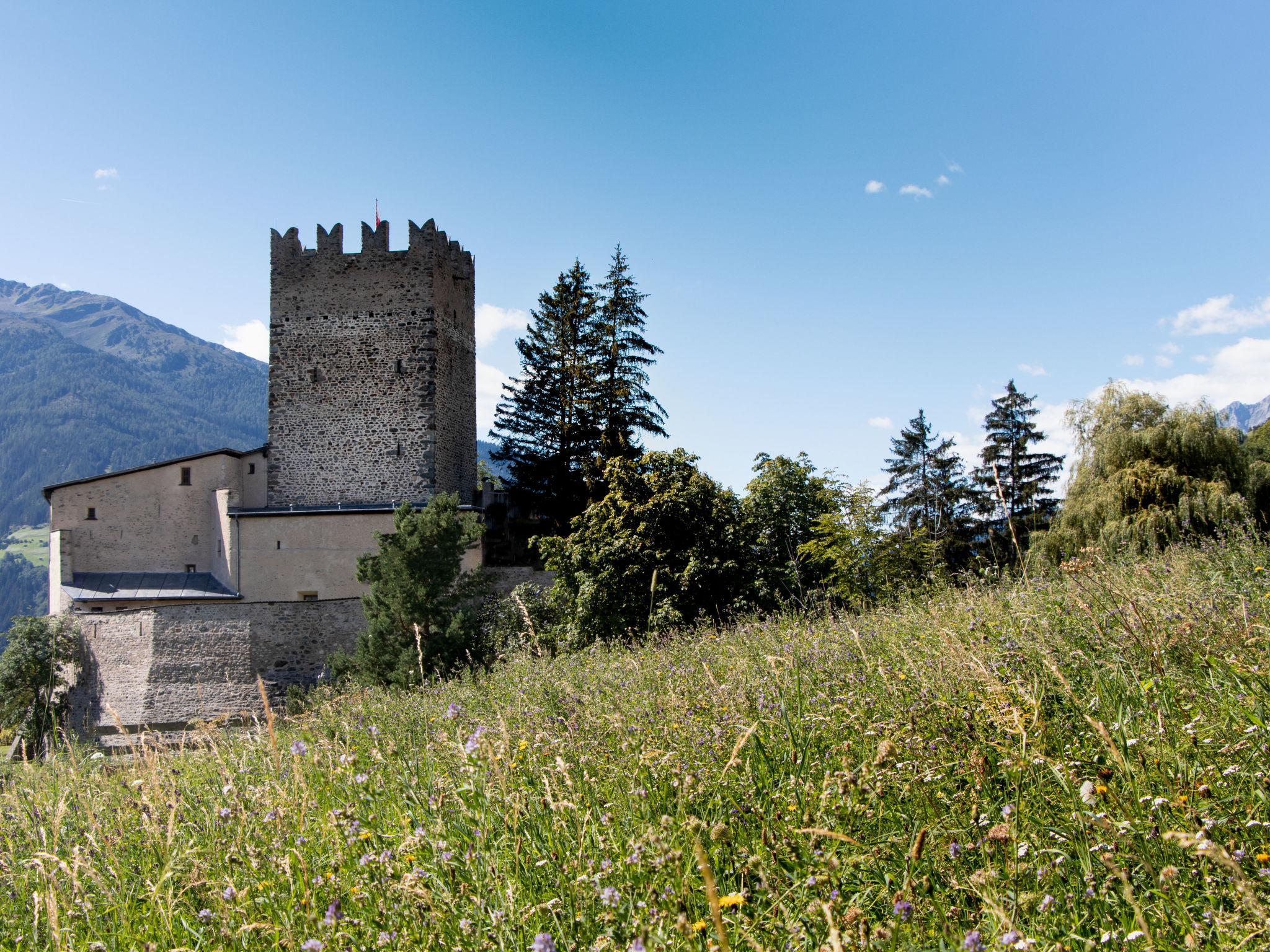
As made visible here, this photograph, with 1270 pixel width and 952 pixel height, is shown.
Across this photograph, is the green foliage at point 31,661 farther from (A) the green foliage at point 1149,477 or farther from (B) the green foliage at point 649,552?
(A) the green foliage at point 1149,477

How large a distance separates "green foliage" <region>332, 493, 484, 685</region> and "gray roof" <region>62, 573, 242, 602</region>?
6462 mm

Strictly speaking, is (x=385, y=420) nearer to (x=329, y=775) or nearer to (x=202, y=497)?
(x=202, y=497)

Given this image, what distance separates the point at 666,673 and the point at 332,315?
1033 inches

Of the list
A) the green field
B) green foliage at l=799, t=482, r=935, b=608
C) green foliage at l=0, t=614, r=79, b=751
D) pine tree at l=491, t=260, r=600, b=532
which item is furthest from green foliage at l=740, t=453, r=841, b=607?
the green field

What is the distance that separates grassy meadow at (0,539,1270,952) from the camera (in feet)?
7.11

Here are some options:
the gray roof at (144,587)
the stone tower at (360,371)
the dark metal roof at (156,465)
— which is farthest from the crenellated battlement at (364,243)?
the gray roof at (144,587)

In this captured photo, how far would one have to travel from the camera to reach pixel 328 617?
25234 mm

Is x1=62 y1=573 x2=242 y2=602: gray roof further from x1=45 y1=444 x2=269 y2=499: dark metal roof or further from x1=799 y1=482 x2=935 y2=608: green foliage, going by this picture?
x1=799 y1=482 x2=935 y2=608: green foliage

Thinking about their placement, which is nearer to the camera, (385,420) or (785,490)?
(785,490)

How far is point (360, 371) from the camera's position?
28391mm

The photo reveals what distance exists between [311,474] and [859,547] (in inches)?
672

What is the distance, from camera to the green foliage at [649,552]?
19.9 meters

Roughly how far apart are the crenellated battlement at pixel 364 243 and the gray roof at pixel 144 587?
10.7m

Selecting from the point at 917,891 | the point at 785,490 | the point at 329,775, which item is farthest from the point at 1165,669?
the point at 785,490
